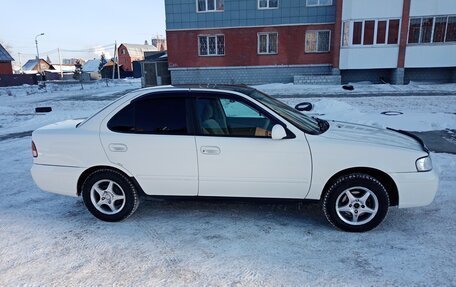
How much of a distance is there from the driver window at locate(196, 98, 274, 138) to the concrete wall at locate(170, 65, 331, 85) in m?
20.7

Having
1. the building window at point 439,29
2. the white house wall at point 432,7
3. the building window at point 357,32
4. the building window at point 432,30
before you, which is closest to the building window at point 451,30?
the building window at point 432,30

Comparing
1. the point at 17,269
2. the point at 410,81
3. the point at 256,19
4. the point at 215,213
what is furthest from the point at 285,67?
the point at 17,269

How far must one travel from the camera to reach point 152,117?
4.04m

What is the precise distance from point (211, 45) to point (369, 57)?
10.9m

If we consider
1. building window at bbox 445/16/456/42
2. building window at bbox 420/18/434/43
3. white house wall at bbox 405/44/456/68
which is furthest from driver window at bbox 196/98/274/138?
building window at bbox 445/16/456/42

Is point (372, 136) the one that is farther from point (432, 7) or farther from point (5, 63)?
point (5, 63)

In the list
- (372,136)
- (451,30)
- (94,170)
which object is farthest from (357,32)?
(94,170)

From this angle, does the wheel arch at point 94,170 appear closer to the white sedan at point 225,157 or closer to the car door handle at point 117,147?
the white sedan at point 225,157

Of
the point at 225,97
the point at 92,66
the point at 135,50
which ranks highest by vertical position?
the point at 135,50

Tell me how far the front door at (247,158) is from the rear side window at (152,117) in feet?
0.76

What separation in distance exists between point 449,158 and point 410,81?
19.1 m

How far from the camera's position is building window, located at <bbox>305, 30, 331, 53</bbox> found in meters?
23.3

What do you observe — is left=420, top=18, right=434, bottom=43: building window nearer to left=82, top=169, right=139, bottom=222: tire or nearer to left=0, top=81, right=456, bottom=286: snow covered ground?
left=0, top=81, right=456, bottom=286: snow covered ground

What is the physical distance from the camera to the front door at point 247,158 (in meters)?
3.74
